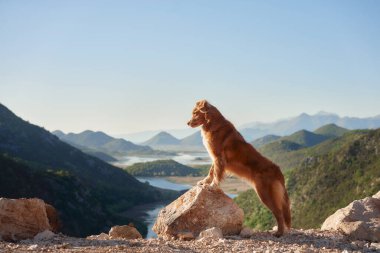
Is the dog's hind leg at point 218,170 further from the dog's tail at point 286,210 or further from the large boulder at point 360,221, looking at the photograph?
the large boulder at point 360,221

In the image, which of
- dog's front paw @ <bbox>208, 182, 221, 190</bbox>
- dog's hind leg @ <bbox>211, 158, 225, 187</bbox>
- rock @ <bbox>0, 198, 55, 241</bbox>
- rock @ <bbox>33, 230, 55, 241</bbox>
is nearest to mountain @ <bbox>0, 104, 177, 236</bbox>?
rock @ <bbox>0, 198, 55, 241</bbox>

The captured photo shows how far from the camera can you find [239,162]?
10.6m

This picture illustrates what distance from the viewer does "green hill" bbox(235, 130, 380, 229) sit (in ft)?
222

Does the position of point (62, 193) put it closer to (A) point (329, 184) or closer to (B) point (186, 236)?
(A) point (329, 184)

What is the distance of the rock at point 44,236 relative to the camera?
1033 centimetres

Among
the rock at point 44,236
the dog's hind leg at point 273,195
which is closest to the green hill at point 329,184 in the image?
the dog's hind leg at point 273,195

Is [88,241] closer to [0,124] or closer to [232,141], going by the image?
[232,141]

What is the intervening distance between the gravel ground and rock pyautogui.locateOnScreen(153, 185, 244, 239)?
1.64 ft

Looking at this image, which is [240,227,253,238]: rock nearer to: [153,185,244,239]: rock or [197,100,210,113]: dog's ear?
[153,185,244,239]: rock

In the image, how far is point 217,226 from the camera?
10.8 meters

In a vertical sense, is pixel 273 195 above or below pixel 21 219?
above

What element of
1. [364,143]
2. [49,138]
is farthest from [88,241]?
[49,138]

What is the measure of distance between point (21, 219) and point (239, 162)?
18.0 ft

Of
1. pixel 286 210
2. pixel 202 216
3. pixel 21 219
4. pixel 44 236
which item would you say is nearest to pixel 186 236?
pixel 202 216
